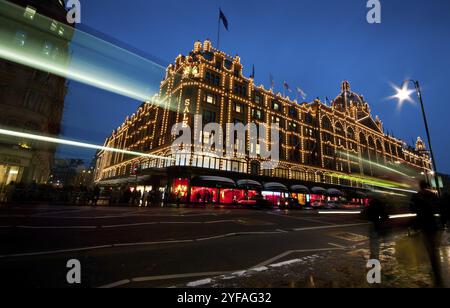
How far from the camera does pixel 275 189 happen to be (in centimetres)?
3700

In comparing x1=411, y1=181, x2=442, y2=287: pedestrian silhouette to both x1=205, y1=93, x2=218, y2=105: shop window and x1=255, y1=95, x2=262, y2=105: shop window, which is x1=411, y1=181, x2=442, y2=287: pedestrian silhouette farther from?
x1=255, y1=95, x2=262, y2=105: shop window

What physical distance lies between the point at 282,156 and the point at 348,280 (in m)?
41.7

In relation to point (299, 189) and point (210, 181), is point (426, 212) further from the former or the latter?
point (299, 189)

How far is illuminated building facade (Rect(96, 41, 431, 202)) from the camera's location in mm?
34875

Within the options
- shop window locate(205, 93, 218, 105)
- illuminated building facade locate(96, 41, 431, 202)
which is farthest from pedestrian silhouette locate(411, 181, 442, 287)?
shop window locate(205, 93, 218, 105)

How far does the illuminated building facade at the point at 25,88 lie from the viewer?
2434 cm

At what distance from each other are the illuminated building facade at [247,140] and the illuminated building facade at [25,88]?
13.0 m

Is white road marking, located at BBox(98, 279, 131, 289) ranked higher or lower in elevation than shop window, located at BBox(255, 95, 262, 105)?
lower

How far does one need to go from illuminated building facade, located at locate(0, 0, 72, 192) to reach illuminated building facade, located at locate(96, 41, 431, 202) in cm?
1305

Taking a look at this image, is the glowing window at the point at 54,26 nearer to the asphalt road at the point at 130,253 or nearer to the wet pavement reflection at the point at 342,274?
the asphalt road at the point at 130,253

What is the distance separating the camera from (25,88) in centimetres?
2611

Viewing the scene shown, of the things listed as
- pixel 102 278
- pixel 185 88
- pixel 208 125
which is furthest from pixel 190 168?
pixel 102 278

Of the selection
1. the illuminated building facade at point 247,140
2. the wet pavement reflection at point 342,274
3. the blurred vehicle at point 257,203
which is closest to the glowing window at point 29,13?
the illuminated building facade at point 247,140

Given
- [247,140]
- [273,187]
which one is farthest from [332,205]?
[247,140]
